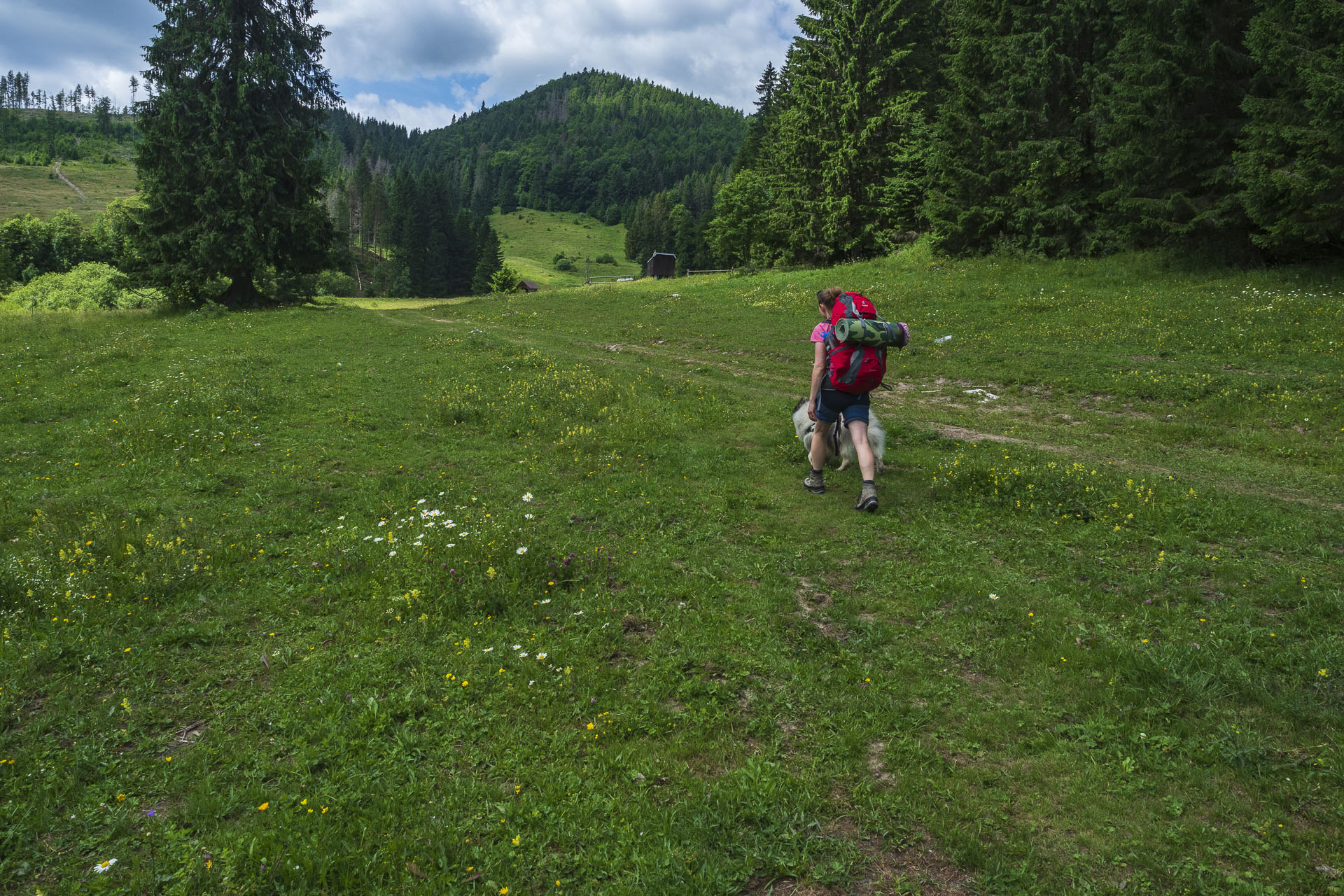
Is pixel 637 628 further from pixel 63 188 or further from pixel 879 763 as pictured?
pixel 63 188

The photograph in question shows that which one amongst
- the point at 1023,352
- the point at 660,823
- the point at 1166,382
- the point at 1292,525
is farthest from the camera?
the point at 1023,352

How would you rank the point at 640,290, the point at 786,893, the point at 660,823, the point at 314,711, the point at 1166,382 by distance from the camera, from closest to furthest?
the point at 786,893 < the point at 660,823 < the point at 314,711 < the point at 1166,382 < the point at 640,290

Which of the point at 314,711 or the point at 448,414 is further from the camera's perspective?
the point at 448,414

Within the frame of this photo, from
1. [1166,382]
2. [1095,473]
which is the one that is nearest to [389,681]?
[1095,473]

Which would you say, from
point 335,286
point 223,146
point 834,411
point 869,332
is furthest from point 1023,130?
point 335,286

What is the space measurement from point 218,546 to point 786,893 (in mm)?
6925

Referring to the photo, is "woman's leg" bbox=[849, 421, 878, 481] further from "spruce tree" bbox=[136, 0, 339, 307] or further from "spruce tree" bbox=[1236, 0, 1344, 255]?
"spruce tree" bbox=[136, 0, 339, 307]

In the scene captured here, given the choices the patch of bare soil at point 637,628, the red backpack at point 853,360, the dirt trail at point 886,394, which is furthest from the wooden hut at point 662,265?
the patch of bare soil at point 637,628

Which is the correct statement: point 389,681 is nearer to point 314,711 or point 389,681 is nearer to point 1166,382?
point 314,711

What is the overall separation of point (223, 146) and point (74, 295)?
39459 millimetres

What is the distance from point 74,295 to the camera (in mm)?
58656

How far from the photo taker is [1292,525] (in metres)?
7.12

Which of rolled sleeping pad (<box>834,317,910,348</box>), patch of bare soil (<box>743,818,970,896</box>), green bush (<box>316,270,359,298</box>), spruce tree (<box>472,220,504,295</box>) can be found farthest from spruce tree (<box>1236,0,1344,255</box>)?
spruce tree (<box>472,220,504,295</box>)

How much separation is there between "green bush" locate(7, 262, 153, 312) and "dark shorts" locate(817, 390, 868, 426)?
212 feet
